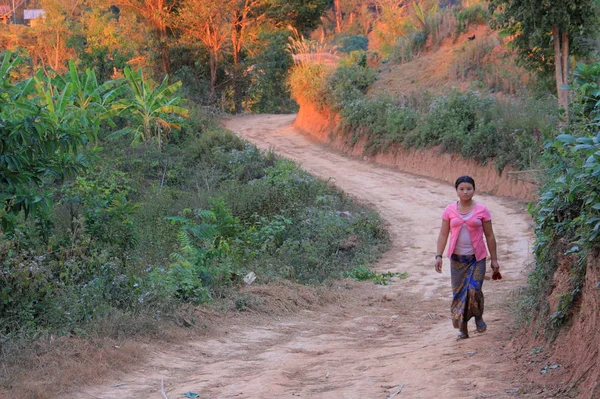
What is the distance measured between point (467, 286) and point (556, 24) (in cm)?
1211

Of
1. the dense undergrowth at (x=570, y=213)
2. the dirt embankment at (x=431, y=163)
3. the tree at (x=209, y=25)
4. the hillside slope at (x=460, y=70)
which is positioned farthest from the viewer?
the tree at (x=209, y=25)

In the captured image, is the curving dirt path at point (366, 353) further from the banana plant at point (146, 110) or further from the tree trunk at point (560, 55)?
the banana plant at point (146, 110)

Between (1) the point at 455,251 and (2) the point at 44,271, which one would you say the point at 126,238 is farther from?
(1) the point at 455,251

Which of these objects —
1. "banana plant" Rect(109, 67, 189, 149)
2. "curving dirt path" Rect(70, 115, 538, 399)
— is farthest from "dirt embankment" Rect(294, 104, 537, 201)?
"banana plant" Rect(109, 67, 189, 149)

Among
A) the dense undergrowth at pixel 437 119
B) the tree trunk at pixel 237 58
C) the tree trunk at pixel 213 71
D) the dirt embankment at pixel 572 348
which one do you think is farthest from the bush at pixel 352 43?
the dirt embankment at pixel 572 348

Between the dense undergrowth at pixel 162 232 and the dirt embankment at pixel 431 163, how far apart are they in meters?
3.86

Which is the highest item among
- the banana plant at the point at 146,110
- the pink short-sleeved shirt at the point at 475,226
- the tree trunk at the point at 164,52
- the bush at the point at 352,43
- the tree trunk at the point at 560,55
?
the bush at the point at 352,43

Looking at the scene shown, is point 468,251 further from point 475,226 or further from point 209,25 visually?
point 209,25

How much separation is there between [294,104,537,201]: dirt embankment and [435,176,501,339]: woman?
8.41 meters

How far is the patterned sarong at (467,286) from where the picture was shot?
7141 mm

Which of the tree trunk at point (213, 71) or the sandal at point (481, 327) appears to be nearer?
Answer: the sandal at point (481, 327)

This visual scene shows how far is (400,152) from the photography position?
74.6 ft

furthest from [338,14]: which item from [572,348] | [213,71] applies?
[572,348]

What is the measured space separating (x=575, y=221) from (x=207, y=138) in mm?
17809
